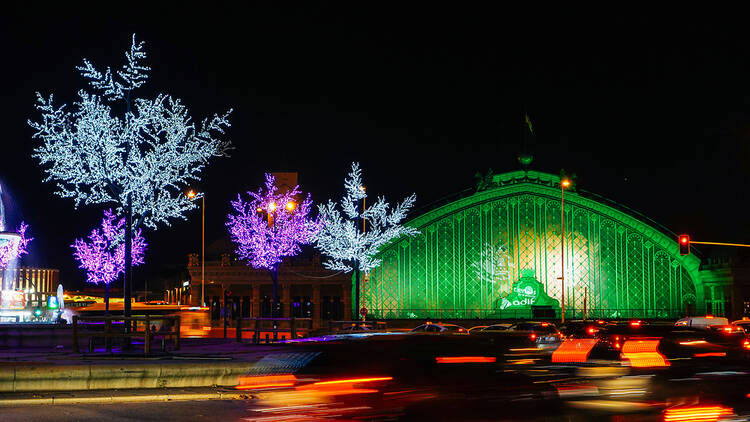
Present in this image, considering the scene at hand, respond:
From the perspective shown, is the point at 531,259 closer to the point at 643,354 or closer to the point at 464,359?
the point at 643,354

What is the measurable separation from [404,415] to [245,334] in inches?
1664

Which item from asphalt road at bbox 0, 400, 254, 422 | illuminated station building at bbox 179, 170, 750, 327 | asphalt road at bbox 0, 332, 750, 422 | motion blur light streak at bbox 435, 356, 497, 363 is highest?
illuminated station building at bbox 179, 170, 750, 327

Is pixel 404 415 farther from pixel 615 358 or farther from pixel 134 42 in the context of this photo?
pixel 134 42

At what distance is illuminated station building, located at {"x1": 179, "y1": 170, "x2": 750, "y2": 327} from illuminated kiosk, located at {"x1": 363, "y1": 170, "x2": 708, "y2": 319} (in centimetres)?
8

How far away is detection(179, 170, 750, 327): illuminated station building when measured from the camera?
6328 cm

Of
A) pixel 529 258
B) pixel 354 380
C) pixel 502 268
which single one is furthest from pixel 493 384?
pixel 529 258

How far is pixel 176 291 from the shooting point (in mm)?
86375

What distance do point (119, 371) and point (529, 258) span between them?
4744cm

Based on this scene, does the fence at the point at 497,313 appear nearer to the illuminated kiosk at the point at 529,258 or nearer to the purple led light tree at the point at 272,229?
the illuminated kiosk at the point at 529,258

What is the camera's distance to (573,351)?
10031 millimetres

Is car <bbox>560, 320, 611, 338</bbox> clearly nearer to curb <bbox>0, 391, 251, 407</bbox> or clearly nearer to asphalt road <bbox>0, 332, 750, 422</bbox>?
asphalt road <bbox>0, 332, 750, 422</bbox>

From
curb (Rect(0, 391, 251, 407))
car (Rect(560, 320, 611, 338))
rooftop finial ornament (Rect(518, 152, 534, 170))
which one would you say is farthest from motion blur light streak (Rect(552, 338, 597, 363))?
Result: rooftop finial ornament (Rect(518, 152, 534, 170))

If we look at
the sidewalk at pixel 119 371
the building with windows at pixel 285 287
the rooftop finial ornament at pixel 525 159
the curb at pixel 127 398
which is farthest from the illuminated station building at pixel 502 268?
the curb at pixel 127 398

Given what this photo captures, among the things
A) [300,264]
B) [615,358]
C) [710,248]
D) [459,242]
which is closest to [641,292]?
[710,248]
